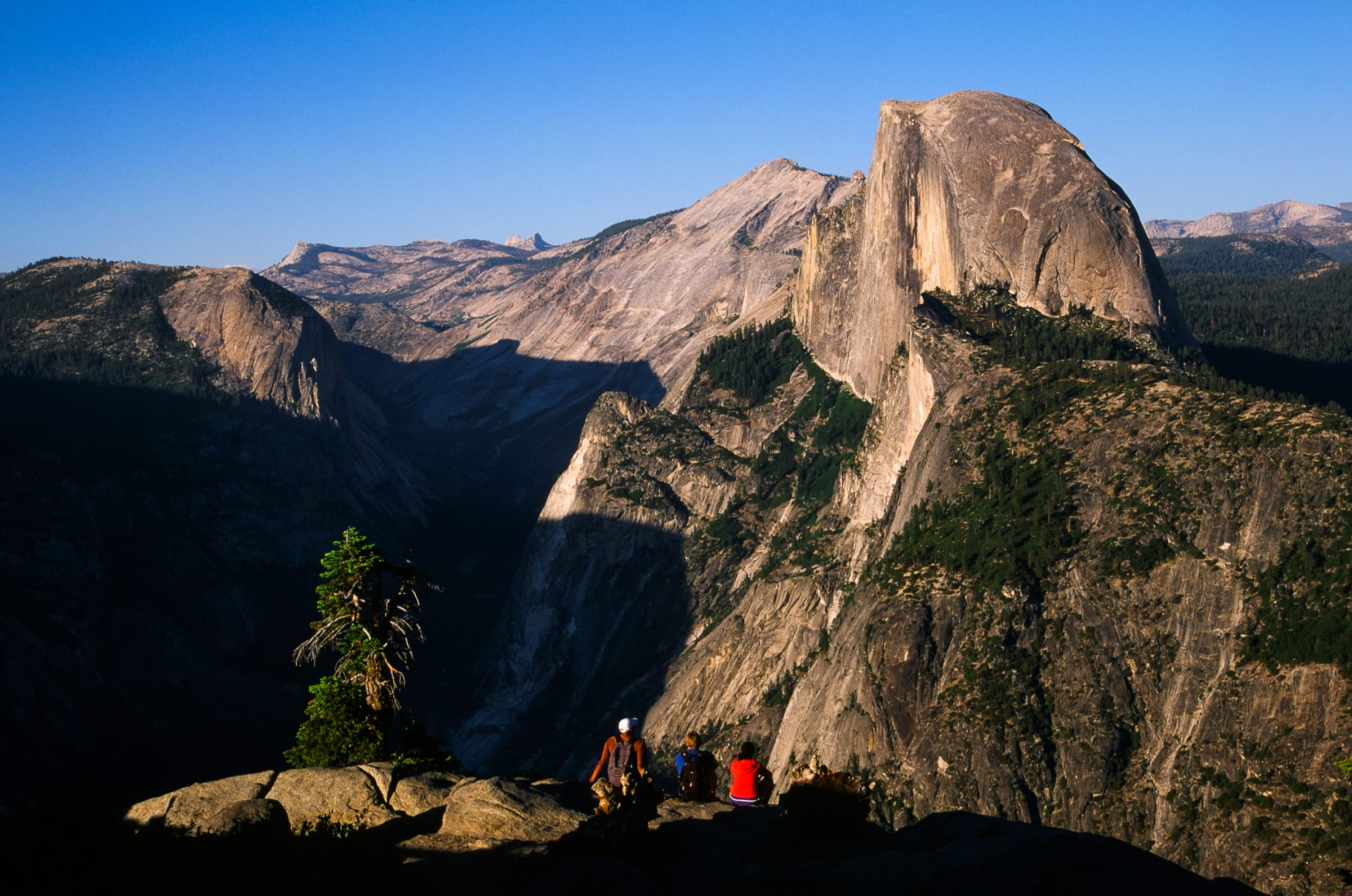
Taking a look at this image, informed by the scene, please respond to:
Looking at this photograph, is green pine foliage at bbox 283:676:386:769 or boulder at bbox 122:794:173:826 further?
green pine foliage at bbox 283:676:386:769

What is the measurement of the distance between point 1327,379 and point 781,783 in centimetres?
9599

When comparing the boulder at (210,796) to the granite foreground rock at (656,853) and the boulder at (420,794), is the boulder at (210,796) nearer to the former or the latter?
the granite foreground rock at (656,853)

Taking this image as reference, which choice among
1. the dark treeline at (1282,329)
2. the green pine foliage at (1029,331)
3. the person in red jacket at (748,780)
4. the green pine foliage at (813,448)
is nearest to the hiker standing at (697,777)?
the person in red jacket at (748,780)

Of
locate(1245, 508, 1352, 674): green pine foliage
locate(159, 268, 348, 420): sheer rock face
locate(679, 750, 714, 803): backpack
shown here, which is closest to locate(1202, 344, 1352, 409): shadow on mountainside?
locate(1245, 508, 1352, 674): green pine foliage

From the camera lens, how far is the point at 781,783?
83.3m

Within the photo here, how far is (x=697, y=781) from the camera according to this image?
31.2m

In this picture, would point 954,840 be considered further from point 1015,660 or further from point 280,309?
point 280,309

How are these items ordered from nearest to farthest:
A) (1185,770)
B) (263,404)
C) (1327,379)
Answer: (1185,770), (1327,379), (263,404)

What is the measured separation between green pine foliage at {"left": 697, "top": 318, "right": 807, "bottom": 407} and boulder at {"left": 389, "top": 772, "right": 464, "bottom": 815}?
12228 cm

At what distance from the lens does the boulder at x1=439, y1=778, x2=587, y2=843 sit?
2577 centimetres

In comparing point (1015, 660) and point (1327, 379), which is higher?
point (1327, 379)

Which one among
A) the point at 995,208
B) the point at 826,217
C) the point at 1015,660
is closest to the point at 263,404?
the point at 826,217

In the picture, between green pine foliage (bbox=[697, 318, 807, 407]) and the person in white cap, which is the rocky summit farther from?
the person in white cap

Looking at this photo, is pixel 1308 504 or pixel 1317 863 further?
pixel 1308 504
